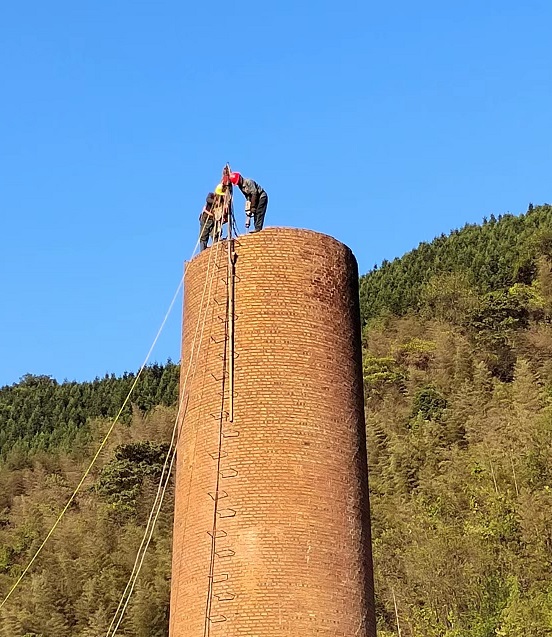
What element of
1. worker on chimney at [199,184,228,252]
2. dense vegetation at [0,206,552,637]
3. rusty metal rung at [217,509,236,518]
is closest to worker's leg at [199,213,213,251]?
worker on chimney at [199,184,228,252]

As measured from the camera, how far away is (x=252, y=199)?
15070 mm

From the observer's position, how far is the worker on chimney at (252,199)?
15.0 meters

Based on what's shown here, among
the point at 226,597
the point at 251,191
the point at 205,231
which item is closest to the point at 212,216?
the point at 205,231

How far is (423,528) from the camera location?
37750 millimetres

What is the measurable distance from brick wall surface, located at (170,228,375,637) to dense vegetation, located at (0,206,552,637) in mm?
8105

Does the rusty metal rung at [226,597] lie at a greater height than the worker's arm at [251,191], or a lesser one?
lesser

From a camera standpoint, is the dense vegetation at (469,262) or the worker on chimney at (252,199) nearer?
the worker on chimney at (252,199)

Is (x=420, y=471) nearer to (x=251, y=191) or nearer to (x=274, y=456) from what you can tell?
(x=251, y=191)

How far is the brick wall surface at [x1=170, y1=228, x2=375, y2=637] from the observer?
12.7 meters

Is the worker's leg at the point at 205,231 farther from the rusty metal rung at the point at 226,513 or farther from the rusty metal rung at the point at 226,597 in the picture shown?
the rusty metal rung at the point at 226,597

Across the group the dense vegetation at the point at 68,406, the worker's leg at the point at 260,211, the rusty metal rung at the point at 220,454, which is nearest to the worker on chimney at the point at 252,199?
the worker's leg at the point at 260,211

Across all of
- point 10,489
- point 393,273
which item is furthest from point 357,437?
point 393,273

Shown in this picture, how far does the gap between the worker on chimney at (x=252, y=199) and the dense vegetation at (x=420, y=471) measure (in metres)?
8.89

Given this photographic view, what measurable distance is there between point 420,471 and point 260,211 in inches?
1208
